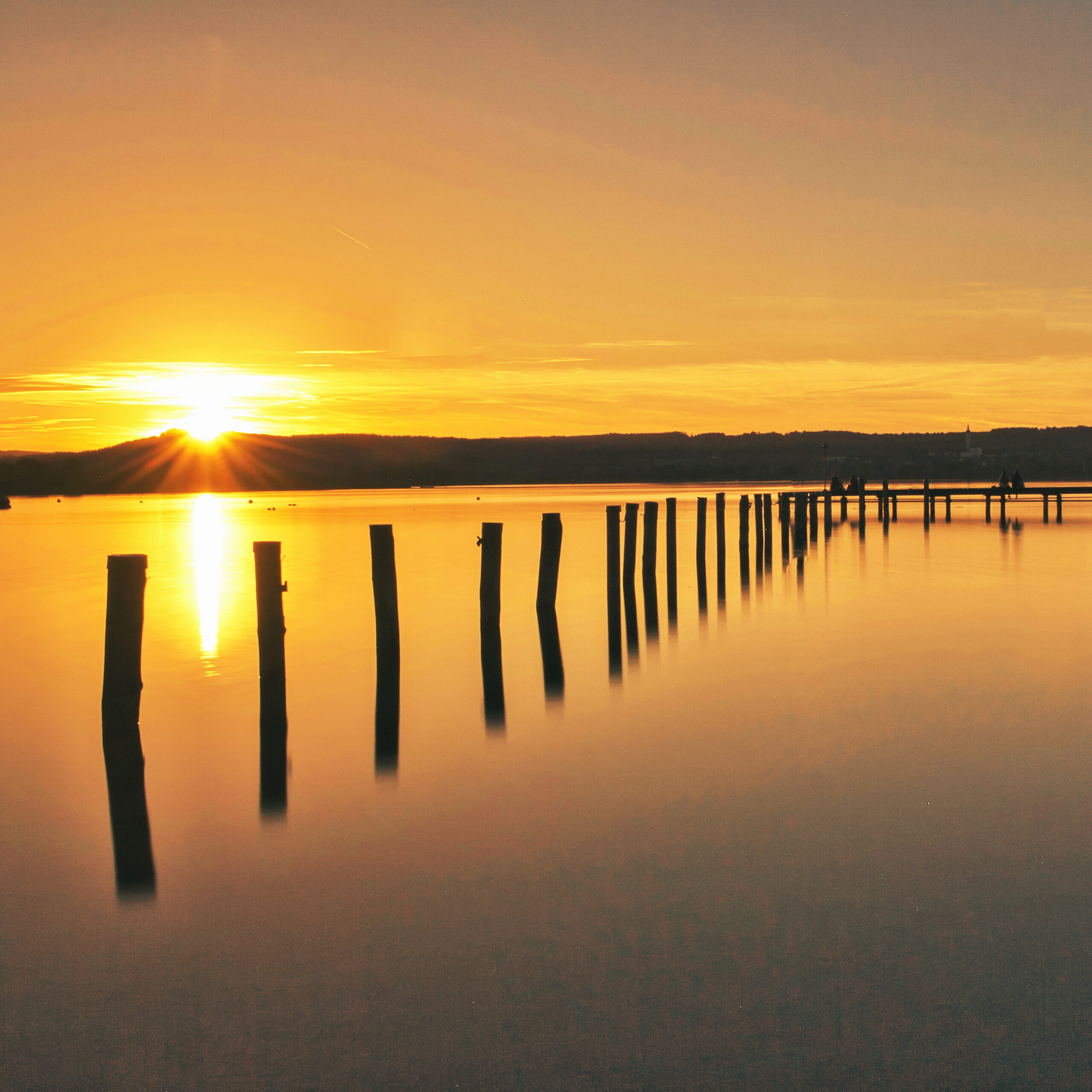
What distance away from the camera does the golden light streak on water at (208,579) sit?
1973 cm

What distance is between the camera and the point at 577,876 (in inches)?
275

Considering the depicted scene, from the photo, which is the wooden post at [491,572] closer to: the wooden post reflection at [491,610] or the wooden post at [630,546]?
the wooden post reflection at [491,610]

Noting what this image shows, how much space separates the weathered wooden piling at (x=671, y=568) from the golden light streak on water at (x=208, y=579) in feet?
25.0

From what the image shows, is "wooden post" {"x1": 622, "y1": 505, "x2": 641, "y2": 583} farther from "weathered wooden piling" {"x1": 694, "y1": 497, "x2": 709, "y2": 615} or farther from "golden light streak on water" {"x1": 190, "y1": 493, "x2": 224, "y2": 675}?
"golden light streak on water" {"x1": 190, "y1": 493, "x2": 224, "y2": 675}

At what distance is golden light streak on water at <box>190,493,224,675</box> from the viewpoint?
1973 cm

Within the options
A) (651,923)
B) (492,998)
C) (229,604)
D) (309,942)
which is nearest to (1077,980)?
(651,923)

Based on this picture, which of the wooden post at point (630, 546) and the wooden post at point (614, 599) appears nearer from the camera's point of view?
the wooden post at point (614, 599)

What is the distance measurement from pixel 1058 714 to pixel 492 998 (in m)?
8.59

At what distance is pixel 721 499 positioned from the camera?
26719 mm

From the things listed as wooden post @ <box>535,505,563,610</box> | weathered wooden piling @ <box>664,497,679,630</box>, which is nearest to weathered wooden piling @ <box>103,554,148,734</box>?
wooden post @ <box>535,505,563,610</box>

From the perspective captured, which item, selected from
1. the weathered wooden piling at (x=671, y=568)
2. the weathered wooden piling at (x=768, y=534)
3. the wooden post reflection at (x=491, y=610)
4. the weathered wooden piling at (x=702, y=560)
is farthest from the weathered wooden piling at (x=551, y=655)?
the weathered wooden piling at (x=768, y=534)

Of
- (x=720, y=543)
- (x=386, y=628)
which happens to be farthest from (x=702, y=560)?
(x=386, y=628)

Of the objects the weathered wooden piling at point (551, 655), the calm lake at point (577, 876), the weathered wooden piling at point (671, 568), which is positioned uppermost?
the weathered wooden piling at point (671, 568)

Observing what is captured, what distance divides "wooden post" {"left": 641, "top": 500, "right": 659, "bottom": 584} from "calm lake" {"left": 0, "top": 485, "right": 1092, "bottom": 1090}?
18.1 feet
